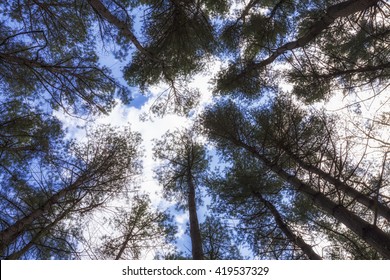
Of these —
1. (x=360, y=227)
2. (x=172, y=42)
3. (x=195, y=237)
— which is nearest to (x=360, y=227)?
(x=360, y=227)

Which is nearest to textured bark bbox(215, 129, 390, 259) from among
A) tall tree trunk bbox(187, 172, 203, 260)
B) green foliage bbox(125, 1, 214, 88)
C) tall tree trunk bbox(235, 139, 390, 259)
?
tall tree trunk bbox(235, 139, 390, 259)

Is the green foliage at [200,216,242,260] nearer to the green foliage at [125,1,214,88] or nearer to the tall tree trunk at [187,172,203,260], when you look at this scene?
the tall tree trunk at [187,172,203,260]

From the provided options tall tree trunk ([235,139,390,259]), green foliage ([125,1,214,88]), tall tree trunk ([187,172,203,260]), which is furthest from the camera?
green foliage ([125,1,214,88])

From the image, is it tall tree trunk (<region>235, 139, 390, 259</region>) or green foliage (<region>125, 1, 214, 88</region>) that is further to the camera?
green foliage (<region>125, 1, 214, 88</region>)

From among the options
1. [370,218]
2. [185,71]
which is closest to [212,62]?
[185,71]

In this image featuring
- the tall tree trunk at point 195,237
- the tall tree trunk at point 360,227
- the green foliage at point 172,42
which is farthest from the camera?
the green foliage at point 172,42

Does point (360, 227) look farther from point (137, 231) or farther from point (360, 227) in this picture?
point (137, 231)

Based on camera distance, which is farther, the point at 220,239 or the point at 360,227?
the point at 220,239

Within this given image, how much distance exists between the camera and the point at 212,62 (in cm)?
779

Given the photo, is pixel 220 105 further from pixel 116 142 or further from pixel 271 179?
pixel 116 142

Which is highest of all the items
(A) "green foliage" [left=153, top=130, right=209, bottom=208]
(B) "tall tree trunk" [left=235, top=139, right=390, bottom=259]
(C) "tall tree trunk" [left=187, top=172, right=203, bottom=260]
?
(A) "green foliage" [left=153, top=130, right=209, bottom=208]

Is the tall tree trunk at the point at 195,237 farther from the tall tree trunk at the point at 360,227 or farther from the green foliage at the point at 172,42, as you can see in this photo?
the green foliage at the point at 172,42

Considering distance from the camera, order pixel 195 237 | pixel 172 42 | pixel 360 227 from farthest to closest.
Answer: pixel 172 42
pixel 195 237
pixel 360 227

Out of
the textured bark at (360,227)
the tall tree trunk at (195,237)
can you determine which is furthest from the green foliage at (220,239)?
the textured bark at (360,227)
